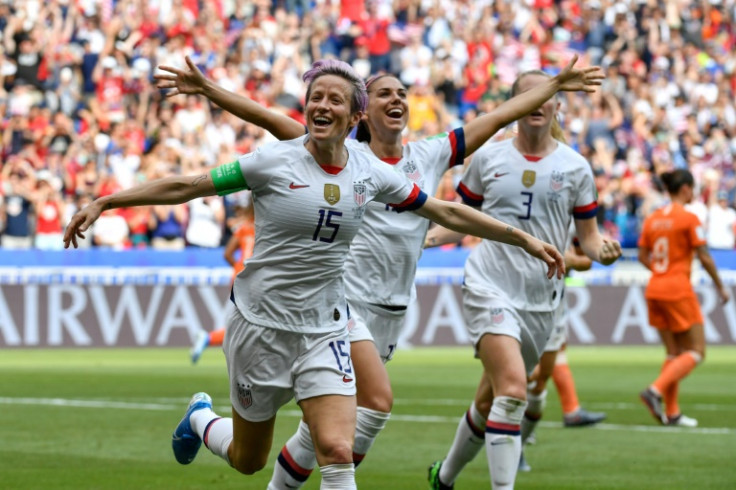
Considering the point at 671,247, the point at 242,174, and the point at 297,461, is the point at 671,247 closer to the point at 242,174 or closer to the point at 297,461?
the point at 297,461

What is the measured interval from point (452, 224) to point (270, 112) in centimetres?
150

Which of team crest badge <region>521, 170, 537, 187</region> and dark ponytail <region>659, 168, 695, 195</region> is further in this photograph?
dark ponytail <region>659, 168, 695, 195</region>

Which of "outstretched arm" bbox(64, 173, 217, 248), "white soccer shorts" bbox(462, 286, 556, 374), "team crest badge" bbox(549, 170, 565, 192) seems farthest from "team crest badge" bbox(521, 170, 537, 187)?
"outstretched arm" bbox(64, 173, 217, 248)

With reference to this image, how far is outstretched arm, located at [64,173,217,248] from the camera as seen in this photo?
655cm

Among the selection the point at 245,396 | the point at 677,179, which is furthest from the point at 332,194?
the point at 677,179

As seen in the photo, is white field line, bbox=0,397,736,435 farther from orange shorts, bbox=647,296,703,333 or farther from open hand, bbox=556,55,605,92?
open hand, bbox=556,55,605,92

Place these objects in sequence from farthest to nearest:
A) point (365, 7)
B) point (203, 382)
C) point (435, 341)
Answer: point (365, 7)
point (435, 341)
point (203, 382)

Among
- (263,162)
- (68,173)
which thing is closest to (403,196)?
(263,162)

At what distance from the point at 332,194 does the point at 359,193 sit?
0.17 m

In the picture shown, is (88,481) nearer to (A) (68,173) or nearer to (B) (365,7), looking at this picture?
(A) (68,173)

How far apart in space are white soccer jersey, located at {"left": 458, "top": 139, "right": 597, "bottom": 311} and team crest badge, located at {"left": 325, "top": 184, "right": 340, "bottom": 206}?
253 centimetres

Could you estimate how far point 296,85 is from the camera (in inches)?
1192

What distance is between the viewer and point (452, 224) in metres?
7.41

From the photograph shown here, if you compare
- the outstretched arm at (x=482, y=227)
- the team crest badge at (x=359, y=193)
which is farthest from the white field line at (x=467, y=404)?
the team crest badge at (x=359, y=193)
